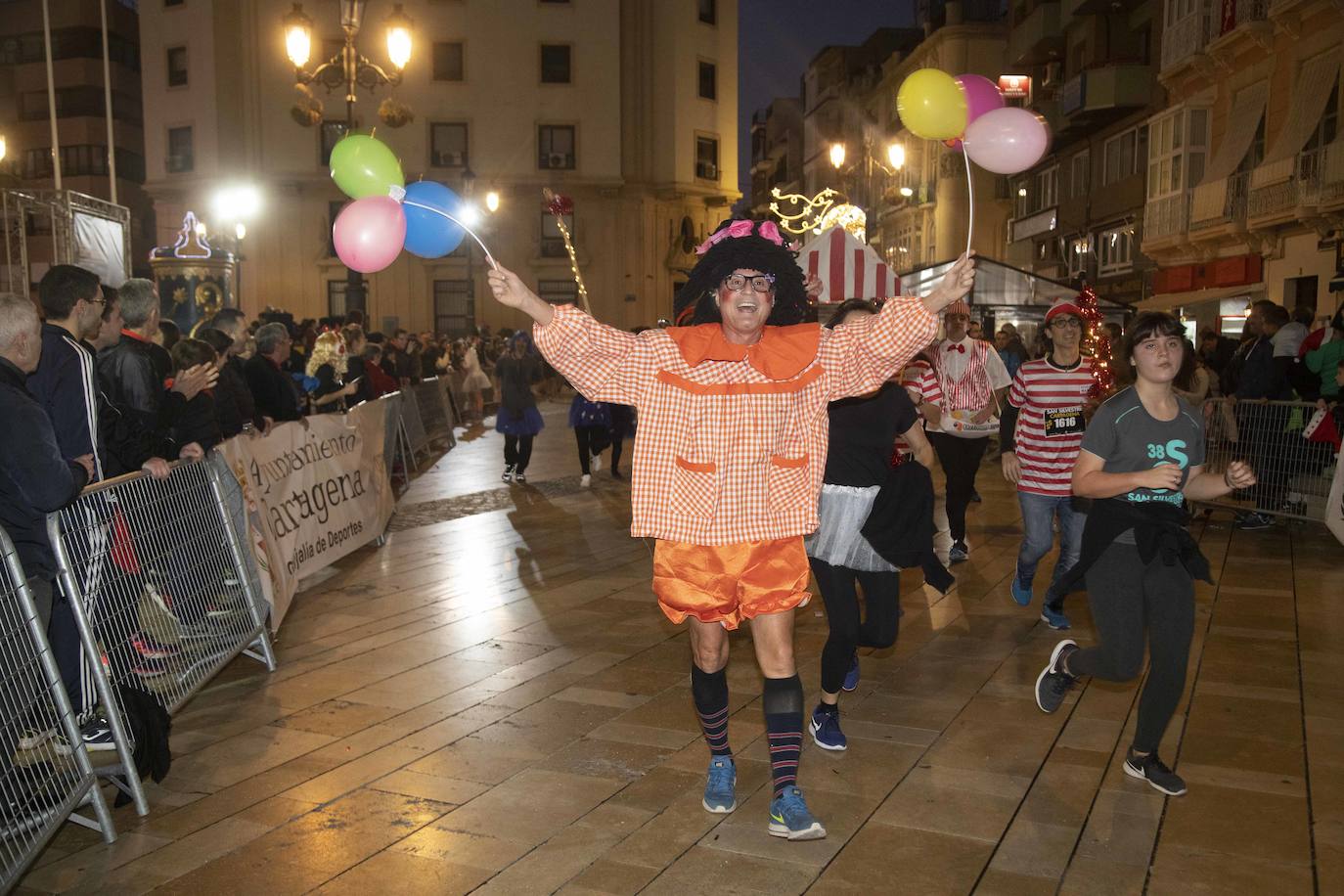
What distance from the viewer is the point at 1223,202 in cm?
2366

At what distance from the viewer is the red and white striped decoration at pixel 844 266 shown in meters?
12.5

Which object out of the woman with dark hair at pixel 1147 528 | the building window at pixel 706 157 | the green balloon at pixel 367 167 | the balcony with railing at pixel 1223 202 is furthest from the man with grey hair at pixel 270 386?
the building window at pixel 706 157

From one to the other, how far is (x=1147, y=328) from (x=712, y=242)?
1753 millimetres

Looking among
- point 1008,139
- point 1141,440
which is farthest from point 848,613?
point 1008,139

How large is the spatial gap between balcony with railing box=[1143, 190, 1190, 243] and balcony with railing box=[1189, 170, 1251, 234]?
0.83m

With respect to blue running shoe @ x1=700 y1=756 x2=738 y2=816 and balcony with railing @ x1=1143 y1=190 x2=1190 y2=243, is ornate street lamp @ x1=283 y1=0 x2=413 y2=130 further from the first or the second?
balcony with railing @ x1=1143 y1=190 x2=1190 y2=243

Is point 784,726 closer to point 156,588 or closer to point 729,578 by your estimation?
point 729,578

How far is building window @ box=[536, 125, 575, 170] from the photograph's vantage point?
41406mm

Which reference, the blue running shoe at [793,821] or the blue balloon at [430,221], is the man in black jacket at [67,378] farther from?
the blue running shoe at [793,821]

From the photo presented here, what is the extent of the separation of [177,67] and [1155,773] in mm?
44706

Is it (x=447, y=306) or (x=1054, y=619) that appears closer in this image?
(x=1054, y=619)

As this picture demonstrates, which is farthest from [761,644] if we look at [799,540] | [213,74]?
[213,74]

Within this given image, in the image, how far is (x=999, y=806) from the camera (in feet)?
14.2

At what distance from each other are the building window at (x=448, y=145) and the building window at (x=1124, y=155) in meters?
21.0
